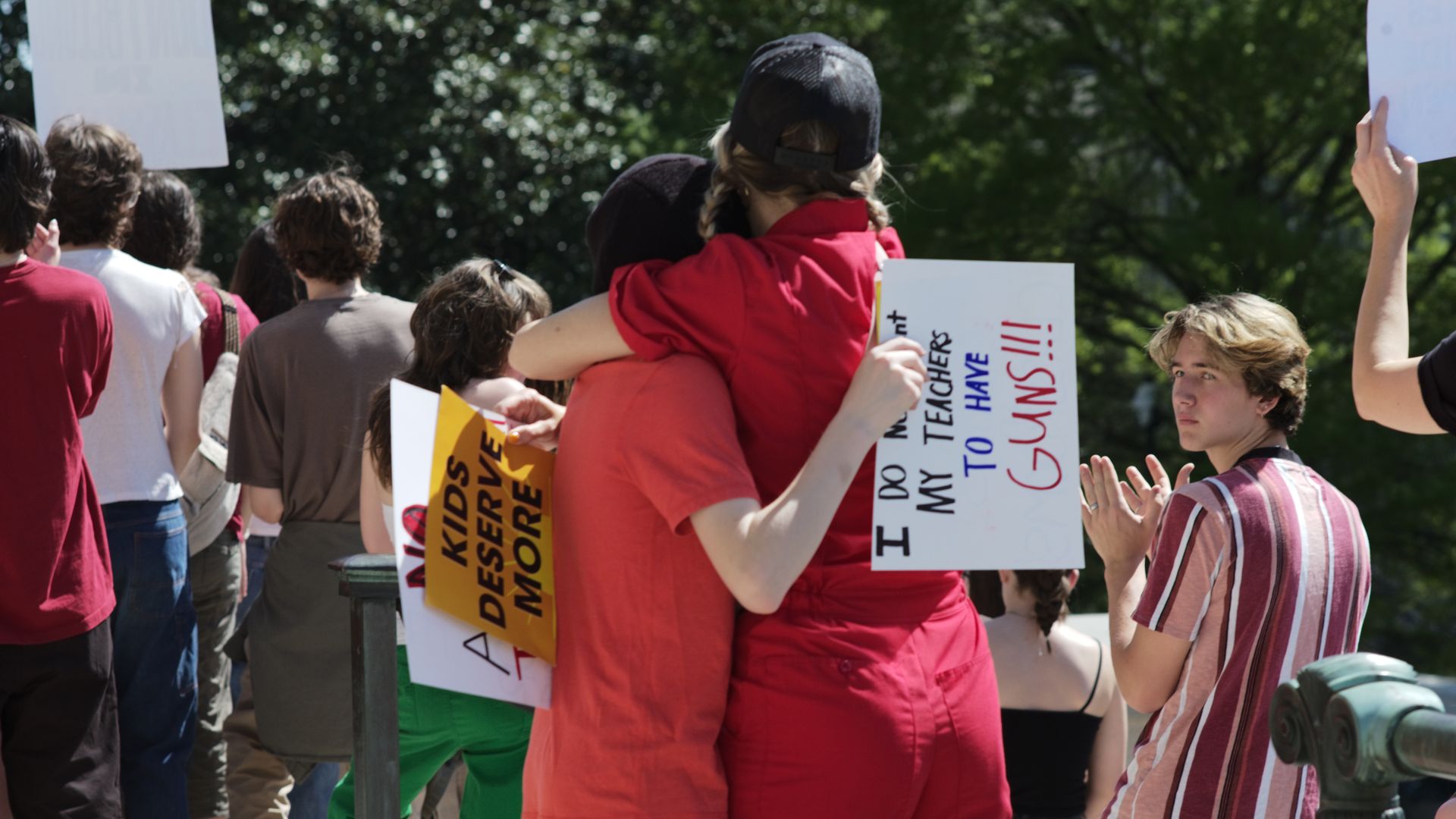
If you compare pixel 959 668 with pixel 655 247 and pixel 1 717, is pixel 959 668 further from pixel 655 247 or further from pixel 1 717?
pixel 1 717

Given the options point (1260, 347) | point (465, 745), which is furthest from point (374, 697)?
point (1260, 347)

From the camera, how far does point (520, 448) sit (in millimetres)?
2088

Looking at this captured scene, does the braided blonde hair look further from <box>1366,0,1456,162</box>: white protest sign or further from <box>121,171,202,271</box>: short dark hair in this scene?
<box>121,171,202,271</box>: short dark hair

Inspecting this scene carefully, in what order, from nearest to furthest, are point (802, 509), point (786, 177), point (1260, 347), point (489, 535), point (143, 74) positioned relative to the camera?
1. point (802, 509)
2. point (786, 177)
3. point (489, 535)
4. point (1260, 347)
5. point (143, 74)

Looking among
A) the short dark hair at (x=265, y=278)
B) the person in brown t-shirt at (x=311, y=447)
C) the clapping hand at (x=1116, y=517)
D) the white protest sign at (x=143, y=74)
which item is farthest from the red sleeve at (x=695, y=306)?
the short dark hair at (x=265, y=278)

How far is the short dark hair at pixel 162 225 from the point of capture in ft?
13.5

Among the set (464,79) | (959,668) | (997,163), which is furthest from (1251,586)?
(464,79)

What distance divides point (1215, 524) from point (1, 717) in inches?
92.4

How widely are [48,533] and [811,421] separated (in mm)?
1796

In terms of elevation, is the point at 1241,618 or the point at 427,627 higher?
the point at 427,627

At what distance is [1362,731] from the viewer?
1.45 m

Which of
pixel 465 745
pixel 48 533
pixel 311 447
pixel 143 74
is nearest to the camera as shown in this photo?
pixel 48 533

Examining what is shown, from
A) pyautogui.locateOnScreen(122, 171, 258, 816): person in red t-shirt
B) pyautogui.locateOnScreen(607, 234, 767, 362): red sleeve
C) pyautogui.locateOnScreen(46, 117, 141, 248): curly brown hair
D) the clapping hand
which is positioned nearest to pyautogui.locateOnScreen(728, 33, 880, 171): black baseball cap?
pyautogui.locateOnScreen(607, 234, 767, 362): red sleeve

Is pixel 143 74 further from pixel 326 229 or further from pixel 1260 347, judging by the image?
Result: pixel 1260 347
